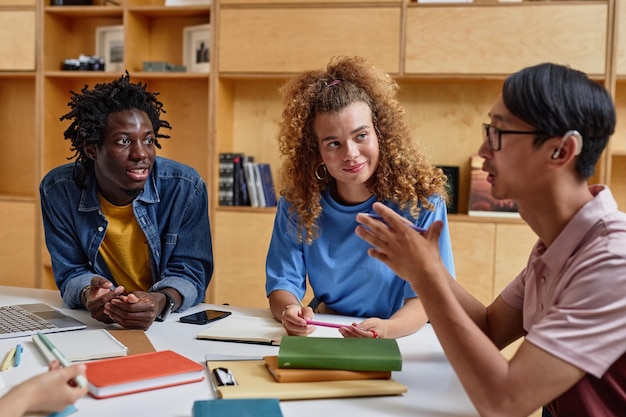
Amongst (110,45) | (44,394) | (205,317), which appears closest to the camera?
(44,394)

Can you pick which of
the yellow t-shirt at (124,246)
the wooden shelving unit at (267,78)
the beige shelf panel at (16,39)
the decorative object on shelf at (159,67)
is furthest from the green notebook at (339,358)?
the beige shelf panel at (16,39)

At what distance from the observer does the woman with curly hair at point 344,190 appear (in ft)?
5.81

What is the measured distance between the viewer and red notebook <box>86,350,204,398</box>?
109cm

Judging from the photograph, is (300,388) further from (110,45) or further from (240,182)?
(110,45)

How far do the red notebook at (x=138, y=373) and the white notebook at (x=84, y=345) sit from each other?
0.08 metres

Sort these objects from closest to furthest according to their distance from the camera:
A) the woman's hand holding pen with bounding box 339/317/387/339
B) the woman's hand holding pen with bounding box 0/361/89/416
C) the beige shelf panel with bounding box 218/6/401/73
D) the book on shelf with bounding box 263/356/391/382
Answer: the woman's hand holding pen with bounding box 0/361/89/416
the book on shelf with bounding box 263/356/391/382
the woman's hand holding pen with bounding box 339/317/387/339
the beige shelf panel with bounding box 218/6/401/73

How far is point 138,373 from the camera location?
1.14 meters

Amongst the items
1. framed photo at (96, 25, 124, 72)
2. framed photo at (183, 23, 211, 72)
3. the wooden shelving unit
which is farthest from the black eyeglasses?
framed photo at (96, 25, 124, 72)

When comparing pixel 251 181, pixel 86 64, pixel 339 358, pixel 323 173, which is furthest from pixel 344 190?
pixel 86 64

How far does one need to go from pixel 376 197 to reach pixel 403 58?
1.59m

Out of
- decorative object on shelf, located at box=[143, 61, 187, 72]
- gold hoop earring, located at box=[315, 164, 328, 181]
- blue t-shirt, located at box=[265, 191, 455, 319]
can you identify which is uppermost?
decorative object on shelf, located at box=[143, 61, 187, 72]

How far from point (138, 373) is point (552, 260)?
0.77m

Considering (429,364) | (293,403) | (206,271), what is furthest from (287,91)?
(293,403)

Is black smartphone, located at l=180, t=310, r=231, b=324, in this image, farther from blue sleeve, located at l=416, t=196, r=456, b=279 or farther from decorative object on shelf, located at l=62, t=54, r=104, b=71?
decorative object on shelf, located at l=62, t=54, r=104, b=71
